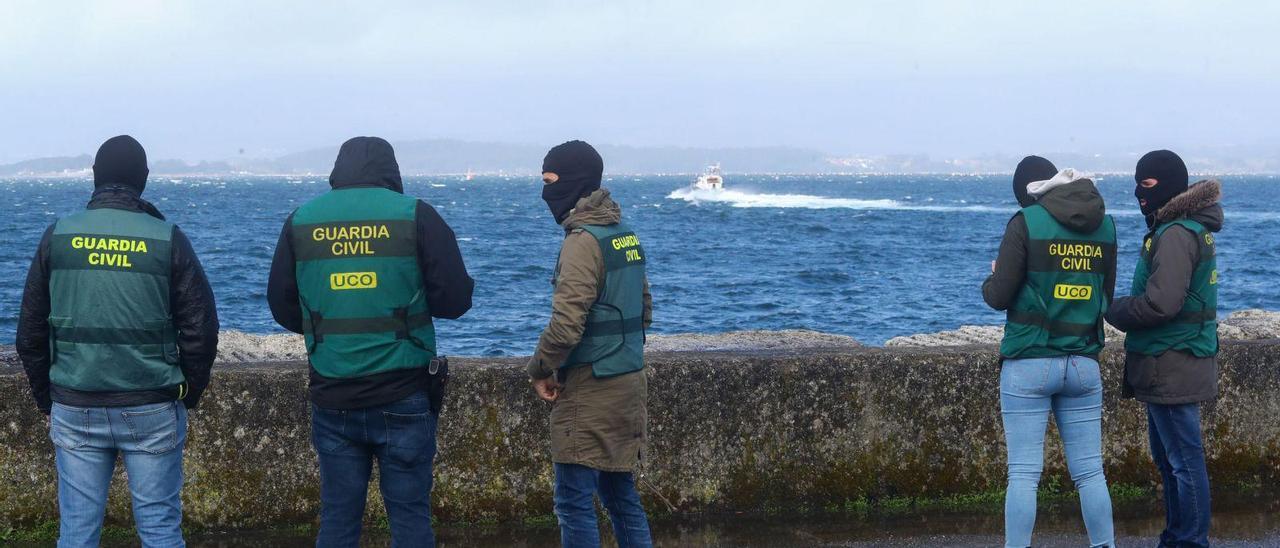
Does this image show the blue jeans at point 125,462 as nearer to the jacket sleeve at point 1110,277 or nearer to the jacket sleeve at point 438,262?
the jacket sleeve at point 438,262

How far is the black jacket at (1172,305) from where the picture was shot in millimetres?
4203

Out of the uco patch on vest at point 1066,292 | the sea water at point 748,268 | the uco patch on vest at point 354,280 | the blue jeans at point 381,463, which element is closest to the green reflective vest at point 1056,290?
the uco patch on vest at point 1066,292

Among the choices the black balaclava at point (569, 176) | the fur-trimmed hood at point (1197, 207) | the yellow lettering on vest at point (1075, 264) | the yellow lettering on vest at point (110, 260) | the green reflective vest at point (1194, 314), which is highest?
the black balaclava at point (569, 176)

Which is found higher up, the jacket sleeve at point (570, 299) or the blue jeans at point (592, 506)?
the jacket sleeve at point (570, 299)

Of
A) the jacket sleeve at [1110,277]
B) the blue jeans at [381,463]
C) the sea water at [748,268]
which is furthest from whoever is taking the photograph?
the sea water at [748,268]

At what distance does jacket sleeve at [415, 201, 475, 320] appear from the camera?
3605 millimetres

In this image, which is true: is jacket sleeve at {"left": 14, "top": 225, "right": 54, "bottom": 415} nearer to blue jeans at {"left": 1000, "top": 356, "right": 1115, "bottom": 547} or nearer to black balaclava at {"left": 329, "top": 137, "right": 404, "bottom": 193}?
black balaclava at {"left": 329, "top": 137, "right": 404, "bottom": 193}

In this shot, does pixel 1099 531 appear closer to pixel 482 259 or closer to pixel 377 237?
pixel 377 237

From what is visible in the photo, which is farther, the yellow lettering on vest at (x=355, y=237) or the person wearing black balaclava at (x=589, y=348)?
the person wearing black balaclava at (x=589, y=348)

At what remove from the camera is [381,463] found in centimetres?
373

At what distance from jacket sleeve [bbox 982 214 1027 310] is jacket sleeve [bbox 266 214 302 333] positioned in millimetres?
2162

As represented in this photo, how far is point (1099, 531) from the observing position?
13.6 feet

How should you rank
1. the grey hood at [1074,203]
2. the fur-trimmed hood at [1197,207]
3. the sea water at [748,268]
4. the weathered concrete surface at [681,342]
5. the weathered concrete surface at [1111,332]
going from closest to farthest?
the grey hood at [1074,203], the fur-trimmed hood at [1197,207], the weathered concrete surface at [681,342], the weathered concrete surface at [1111,332], the sea water at [748,268]

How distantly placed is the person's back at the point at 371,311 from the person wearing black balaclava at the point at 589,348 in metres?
0.33
